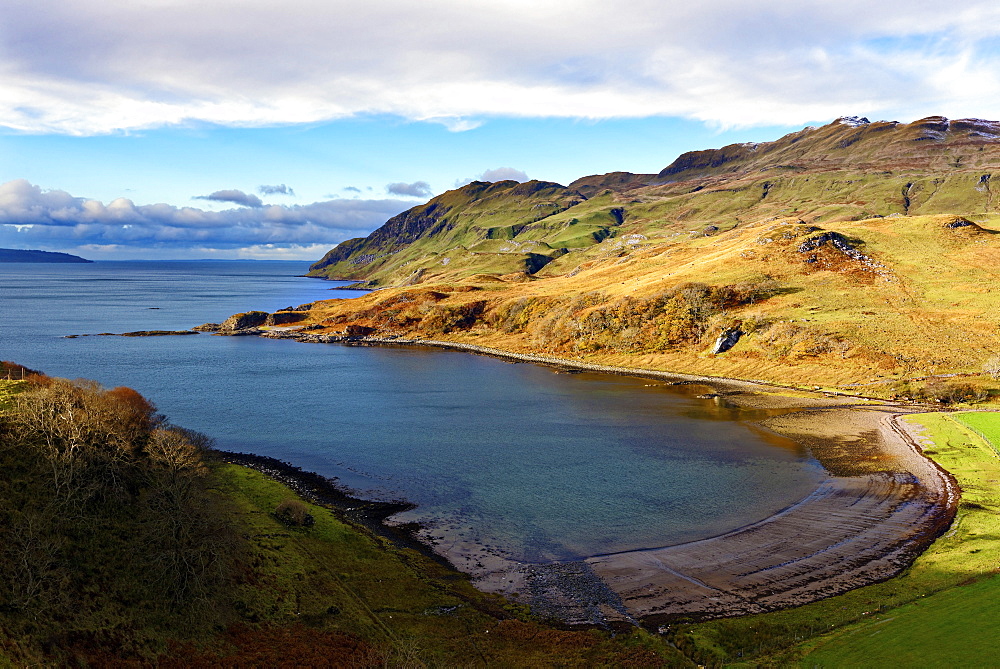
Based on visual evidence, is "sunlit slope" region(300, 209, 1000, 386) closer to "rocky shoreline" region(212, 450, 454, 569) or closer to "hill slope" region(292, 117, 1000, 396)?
"hill slope" region(292, 117, 1000, 396)

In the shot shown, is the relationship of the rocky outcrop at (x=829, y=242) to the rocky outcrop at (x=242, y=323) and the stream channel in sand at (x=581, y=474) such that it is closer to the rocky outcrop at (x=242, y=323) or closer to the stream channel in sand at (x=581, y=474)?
the stream channel in sand at (x=581, y=474)

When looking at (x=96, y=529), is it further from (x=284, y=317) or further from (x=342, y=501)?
(x=284, y=317)

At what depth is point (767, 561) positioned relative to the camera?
40.8 metres

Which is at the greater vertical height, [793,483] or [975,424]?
[975,424]

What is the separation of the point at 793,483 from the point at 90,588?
56668 millimetres

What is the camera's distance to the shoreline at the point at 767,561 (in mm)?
35594

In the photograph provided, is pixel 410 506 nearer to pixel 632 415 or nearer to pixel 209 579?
pixel 209 579

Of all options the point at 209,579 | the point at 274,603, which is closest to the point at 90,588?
the point at 209,579

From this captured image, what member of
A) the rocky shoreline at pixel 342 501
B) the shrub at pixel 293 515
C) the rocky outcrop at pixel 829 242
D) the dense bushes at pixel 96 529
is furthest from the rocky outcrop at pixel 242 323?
the rocky outcrop at pixel 829 242

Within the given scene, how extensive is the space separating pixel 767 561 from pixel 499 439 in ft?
121

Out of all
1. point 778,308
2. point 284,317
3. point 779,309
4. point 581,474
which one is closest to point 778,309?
point 779,309

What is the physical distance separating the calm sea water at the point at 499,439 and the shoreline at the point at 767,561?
2424mm

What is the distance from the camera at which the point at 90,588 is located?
27141 millimetres

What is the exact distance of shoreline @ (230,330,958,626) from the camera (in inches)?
1401
